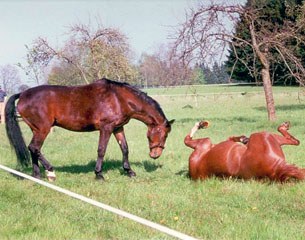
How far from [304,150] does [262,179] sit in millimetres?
4004

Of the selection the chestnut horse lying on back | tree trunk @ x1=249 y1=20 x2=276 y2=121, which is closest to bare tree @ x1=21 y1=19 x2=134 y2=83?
tree trunk @ x1=249 y1=20 x2=276 y2=121

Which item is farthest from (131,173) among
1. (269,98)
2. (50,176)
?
(269,98)

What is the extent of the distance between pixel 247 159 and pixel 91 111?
9.92 feet

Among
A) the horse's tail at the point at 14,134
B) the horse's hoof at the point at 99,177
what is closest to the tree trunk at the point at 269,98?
the horse's hoof at the point at 99,177

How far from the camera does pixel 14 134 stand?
875 cm

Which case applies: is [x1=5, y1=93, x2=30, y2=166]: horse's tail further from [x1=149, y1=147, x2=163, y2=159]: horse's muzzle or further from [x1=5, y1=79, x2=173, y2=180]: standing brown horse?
[x1=149, y1=147, x2=163, y2=159]: horse's muzzle

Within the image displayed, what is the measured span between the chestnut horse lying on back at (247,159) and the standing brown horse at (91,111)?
3.79ft

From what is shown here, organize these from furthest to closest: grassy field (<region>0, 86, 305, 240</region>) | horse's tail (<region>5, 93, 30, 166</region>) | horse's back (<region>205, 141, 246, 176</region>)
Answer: horse's tail (<region>5, 93, 30, 166</region>) → horse's back (<region>205, 141, 246, 176</region>) → grassy field (<region>0, 86, 305, 240</region>)

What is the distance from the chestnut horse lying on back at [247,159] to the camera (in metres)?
6.79

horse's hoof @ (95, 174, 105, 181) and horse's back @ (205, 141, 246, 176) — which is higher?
horse's back @ (205, 141, 246, 176)

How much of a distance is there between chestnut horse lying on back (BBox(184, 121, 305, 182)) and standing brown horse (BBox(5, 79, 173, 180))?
1.16 m

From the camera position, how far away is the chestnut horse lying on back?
6.79 metres

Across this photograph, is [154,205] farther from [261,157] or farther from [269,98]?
[269,98]

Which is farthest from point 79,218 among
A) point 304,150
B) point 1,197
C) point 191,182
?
point 304,150
